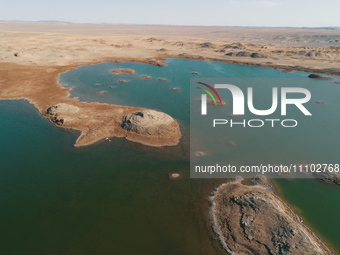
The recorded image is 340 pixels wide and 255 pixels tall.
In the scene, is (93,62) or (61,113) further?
(93,62)

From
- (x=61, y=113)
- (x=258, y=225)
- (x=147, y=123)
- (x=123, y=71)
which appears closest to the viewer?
(x=258, y=225)

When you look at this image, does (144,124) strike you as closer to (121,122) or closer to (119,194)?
(121,122)

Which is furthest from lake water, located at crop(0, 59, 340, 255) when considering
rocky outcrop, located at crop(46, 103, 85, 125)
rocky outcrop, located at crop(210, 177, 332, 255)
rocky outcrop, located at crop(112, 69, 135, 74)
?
rocky outcrop, located at crop(112, 69, 135, 74)

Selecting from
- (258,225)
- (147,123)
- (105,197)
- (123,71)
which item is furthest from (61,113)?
(123,71)

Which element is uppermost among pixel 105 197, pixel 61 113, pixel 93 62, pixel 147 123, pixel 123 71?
pixel 93 62

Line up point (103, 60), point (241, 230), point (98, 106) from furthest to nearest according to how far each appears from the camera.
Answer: point (103, 60) → point (98, 106) → point (241, 230)

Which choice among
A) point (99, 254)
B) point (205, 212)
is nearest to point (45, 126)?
point (99, 254)

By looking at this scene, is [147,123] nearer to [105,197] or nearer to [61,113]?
[105,197]
